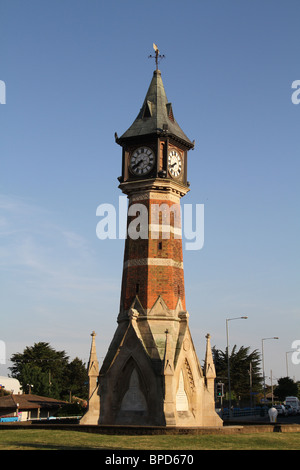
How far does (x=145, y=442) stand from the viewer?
27031mm

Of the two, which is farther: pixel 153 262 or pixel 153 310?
pixel 153 262

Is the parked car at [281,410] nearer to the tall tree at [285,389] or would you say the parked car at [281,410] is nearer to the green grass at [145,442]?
the green grass at [145,442]

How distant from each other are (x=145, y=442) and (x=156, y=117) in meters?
27.8

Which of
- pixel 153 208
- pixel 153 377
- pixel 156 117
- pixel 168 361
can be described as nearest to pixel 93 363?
pixel 153 377

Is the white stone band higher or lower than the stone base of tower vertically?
higher

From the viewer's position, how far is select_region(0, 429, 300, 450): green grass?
81.7 ft

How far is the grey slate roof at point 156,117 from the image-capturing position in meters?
46.7

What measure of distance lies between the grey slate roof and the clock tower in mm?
100

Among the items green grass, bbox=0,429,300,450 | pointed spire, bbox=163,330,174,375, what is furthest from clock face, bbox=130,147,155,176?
green grass, bbox=0,429,300,450

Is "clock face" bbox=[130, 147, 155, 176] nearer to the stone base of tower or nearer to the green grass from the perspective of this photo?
the stone base of tower

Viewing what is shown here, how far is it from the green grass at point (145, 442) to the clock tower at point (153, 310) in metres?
9.26

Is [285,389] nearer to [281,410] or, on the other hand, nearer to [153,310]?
[281,410]
